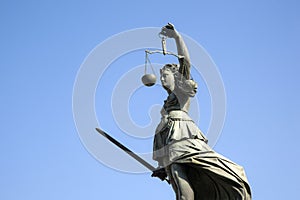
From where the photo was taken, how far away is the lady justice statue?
1041 cm

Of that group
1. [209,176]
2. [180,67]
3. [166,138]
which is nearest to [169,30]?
[180,67]

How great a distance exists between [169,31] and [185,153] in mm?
2268

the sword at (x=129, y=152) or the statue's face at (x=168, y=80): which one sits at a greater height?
the statue's face at (x=168, y=80)

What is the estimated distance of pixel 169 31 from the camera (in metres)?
11.1

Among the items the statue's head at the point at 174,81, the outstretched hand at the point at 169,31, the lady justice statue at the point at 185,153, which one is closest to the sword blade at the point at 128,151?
the lady justice statue at the point at 185,153

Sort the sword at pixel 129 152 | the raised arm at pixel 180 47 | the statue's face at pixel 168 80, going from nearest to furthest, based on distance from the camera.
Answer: the raised arm at pixel 180 47
the sword at pixel 129 152
the statue's face at pixel 168 80

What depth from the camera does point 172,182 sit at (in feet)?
35.1

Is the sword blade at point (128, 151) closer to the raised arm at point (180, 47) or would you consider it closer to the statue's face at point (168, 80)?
the statue's face at point (168, 80)

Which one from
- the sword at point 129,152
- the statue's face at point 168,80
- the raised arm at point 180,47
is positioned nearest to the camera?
the raised arm at point 180,47

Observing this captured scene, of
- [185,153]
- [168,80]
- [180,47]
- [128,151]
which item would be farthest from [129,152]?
[180,47]

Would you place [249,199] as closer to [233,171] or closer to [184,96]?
[233,171]

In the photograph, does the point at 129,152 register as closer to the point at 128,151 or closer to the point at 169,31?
the point at 128,151

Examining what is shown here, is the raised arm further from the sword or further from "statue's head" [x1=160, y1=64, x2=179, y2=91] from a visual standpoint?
the sword

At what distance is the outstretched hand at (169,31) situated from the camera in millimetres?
11086
